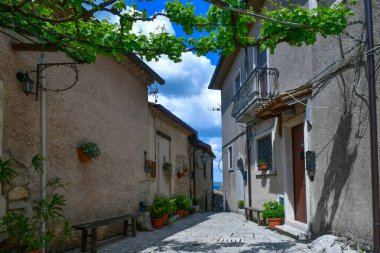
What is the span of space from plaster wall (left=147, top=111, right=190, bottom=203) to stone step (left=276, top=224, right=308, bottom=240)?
4859mm

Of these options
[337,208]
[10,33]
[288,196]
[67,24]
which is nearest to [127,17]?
[67,24]

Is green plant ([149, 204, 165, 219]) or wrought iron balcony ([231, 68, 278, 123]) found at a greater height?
wrought iron balcony ([231, 68, 278, 123])

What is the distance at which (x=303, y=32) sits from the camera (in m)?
5.53

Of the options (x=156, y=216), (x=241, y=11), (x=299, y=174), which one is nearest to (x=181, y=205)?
(x=156, y=216)

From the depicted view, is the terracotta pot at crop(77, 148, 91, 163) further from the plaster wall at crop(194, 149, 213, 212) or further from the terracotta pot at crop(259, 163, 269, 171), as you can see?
the plaster wall at crop(194, 149, 213, 212)

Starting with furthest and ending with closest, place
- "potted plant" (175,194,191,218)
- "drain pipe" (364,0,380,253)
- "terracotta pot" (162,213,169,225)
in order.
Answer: "potted plant" (175,194,191,218), "terracotta pot" (162,213,169,225), "drain pipe" (364,0,380,253)

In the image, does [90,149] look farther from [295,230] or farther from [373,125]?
[373,125]

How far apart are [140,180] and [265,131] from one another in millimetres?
3826

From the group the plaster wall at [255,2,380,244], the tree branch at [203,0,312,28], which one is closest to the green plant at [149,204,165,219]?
the plaster wall at [255,2,380,244]

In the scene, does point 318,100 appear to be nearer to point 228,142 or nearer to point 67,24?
point 67,24

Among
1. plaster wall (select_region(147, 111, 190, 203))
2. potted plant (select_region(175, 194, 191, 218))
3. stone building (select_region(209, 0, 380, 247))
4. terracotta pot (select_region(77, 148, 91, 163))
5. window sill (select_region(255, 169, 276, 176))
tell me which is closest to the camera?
stone building (select_region(209, 0, 380, 247))

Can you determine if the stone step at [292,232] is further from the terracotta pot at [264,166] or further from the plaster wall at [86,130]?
the plaster wall at [86,130]

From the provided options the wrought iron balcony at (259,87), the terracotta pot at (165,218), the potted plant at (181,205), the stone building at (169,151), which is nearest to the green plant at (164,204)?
the terracotta pot at (165,218)

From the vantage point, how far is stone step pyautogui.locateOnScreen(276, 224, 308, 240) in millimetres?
7855
